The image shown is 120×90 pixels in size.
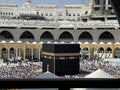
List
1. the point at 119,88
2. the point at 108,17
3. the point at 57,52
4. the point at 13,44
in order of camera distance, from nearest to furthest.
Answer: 1. the point at 119,88
2. the point at 57,52
3. the point at 13,44
4. the point at 108,17

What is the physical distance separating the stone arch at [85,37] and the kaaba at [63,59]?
1587 cm

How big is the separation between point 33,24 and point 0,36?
3840mm

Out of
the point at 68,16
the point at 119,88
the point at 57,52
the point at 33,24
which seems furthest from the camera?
the point at 68,16

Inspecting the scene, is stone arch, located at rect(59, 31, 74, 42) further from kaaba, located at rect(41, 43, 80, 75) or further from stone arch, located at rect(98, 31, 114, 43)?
kaaba, located at rect(41, 43, 80, 75)

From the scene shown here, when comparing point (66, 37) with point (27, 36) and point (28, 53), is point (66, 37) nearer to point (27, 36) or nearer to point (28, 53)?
point (27, 36)

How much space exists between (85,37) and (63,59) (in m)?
17.5

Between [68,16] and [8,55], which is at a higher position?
[68,16]

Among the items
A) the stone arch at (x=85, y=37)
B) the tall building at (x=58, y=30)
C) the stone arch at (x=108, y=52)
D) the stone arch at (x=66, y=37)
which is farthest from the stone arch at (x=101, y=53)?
the stone arch at (x=66, y=37)

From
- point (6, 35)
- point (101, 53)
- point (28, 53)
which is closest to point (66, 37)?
point (101, 53)

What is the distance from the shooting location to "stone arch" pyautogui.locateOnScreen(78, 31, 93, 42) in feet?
120

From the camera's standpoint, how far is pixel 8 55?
3100 cm

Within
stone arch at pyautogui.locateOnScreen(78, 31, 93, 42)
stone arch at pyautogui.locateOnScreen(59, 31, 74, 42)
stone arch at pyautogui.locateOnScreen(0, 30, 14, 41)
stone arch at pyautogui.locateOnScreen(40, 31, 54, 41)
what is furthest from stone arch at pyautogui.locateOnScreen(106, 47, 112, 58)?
stone arch at pyautogui.locateOnScreen(0, 30, 14, 41)

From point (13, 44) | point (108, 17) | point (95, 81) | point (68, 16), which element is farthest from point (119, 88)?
point (68, 16)

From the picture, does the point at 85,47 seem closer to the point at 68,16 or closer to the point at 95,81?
the point at 68,16
